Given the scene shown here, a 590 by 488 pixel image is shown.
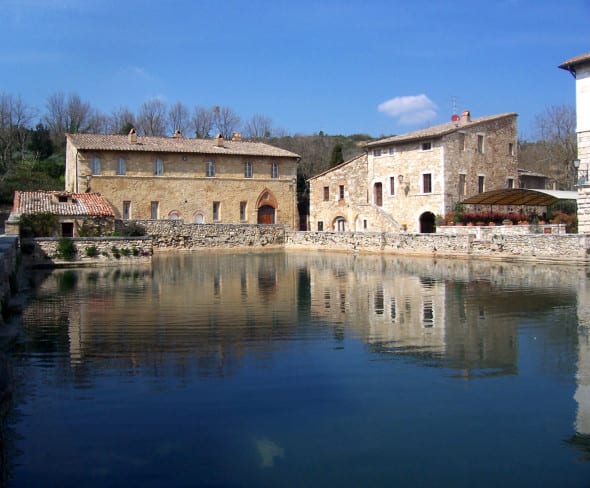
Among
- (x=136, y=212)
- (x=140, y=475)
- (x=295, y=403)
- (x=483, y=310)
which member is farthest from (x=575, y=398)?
(x=136, y=212)

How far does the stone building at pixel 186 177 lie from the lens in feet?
128

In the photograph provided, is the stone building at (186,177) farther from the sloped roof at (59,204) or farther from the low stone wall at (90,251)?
the low stone wall at (90,251)

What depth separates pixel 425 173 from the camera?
121ft

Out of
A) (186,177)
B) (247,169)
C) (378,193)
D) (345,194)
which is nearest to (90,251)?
(186,177)

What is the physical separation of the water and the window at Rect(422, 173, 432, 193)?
74.4 ft

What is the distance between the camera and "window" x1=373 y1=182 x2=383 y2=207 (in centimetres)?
4019

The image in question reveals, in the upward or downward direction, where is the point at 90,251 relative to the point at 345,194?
downward

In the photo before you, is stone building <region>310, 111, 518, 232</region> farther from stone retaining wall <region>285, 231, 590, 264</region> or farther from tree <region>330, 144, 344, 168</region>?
tree <region>330, 144, 344, 168</region>

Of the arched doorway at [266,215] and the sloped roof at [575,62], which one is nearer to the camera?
the sloped roof at [575,62]

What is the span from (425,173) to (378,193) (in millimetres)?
4450

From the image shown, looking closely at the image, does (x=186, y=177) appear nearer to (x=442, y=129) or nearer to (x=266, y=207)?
(x=266, y=207)

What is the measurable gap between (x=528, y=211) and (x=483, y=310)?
25283 millimetres

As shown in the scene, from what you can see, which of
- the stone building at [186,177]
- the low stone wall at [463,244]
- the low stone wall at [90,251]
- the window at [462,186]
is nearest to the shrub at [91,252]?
the low stone wall at [90,251]

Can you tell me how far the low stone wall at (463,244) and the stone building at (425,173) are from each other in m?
3.08
